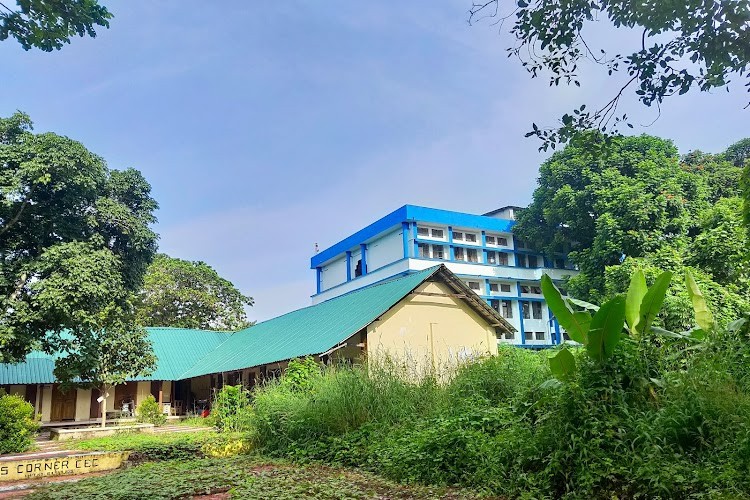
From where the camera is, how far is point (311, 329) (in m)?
19.9

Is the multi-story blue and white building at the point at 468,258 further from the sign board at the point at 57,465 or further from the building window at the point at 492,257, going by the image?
the sign board at the point at 57,465

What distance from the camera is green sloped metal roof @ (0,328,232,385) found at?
2359cm

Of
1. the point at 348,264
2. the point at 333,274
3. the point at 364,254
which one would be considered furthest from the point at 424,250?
the point at 333,274

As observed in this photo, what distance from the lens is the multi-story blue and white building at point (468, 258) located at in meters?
34.8

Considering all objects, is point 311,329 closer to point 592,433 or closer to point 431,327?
point 431,327

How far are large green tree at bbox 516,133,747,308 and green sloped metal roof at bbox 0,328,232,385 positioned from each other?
→ 63.1 ft

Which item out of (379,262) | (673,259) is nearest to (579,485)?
(673,259)

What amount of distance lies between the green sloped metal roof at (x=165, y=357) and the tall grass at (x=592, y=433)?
18816 millimetres

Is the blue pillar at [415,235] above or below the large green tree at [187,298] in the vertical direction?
above

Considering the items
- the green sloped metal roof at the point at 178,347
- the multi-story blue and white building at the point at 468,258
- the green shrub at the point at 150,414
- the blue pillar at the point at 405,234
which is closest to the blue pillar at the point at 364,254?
the multi-story blue and white building at the point at 468,258

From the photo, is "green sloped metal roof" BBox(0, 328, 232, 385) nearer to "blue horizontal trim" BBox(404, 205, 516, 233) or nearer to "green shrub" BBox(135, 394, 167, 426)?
"green shrub" BBox(135, 394, 167, 426)

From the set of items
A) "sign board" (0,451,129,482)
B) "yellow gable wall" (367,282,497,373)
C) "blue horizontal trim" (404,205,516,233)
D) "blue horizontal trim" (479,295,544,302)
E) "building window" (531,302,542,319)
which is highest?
"blue horizontal trim" (404,205,516,233)

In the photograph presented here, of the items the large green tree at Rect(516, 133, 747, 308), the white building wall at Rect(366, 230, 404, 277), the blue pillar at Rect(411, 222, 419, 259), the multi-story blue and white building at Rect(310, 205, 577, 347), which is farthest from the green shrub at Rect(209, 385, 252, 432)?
the white building wall at Rect(366, 230, 404, 277)

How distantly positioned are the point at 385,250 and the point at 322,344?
20292mm
